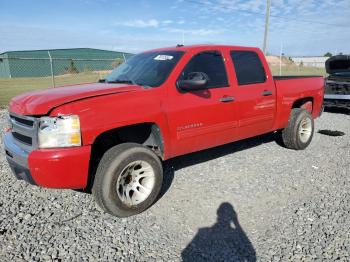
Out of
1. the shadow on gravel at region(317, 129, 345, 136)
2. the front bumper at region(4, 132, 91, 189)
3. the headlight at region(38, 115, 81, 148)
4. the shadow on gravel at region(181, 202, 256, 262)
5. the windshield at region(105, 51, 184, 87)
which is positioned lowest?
the shadow on gravel at region(317, 129, 345, 136)

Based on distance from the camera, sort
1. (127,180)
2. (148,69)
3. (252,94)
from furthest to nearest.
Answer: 1. (252,94)
2. (148,69)
3. (127,180)

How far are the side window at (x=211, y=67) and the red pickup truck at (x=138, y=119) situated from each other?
0.6 inches

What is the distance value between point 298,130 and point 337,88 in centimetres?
529

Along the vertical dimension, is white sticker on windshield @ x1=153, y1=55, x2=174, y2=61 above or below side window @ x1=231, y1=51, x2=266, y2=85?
above

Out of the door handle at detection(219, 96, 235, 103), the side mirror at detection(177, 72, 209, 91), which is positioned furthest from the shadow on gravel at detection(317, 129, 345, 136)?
the side mirror at detection(177, 72, 209, 91)

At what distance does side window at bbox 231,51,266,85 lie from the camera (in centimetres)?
513

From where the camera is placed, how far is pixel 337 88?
10.5 meters

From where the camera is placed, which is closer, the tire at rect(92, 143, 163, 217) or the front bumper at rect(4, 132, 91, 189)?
the front bumper at rect(4, 132, 91, 189)

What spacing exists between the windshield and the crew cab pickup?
25.0 ft

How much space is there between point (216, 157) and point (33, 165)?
334 cm

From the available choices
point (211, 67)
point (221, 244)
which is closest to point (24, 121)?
point (221, 244)

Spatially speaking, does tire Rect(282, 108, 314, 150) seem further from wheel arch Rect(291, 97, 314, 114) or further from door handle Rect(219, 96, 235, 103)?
door handle Rect(219, 96, 235, 103)

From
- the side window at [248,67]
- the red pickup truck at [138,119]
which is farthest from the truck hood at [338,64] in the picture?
the side window at [248,67]

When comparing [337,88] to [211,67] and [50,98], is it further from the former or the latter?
[50,98]
